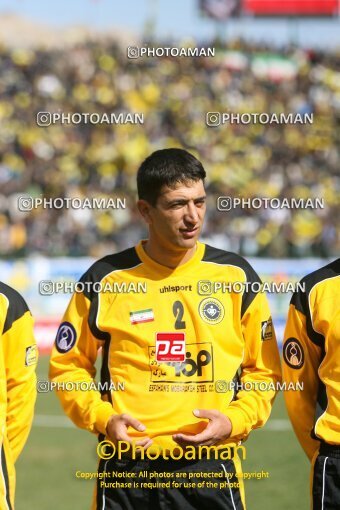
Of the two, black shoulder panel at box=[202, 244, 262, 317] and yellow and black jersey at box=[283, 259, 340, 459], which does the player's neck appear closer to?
black shoulder panel at box=[202, 244, 262, 317]

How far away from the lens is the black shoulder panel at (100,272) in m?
4.11

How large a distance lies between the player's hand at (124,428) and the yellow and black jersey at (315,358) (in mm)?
634

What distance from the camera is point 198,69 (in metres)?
28.0

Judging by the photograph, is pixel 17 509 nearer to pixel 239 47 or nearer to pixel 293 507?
pixel 293 507

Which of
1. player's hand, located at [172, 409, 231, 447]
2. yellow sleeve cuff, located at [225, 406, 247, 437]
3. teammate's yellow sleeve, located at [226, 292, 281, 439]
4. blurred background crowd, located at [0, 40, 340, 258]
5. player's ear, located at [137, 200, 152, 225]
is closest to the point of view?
player's hand, located at [172, 409, 231, 447]

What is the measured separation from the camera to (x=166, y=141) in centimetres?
2314

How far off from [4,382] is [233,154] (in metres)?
19.4

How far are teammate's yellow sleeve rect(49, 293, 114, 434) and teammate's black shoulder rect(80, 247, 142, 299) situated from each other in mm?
58

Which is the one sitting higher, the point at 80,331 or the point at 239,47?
the point at 239,47

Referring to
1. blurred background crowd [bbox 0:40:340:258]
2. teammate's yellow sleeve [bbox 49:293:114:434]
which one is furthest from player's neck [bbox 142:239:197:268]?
blurred background crowd [bbox 0:40:340:258]

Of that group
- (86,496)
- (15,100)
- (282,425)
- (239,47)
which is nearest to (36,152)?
(15,100)

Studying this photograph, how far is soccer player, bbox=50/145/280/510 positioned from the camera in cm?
392

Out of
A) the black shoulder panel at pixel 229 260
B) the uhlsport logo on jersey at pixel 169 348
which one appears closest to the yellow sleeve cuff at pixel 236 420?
the uhlsport logo on jersey at pixel 169 348

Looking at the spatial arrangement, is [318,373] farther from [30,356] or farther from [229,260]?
[30,356]
